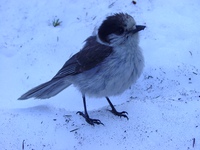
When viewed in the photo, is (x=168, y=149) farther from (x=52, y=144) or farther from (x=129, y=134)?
(x=52, y=144)

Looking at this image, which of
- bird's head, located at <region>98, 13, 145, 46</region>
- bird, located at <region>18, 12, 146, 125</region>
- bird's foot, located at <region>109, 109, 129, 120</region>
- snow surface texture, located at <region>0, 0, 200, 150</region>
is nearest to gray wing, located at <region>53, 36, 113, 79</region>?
bird, located at <region>18, 12, 146, 125</region>

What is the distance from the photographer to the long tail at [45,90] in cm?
481

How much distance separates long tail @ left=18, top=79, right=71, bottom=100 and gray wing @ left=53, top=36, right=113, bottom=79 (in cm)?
17

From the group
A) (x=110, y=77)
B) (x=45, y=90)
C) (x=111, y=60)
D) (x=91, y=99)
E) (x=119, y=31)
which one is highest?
(x=119, y=31)

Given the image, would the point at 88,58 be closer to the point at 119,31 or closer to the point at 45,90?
the point at 119,31

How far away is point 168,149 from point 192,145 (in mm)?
267

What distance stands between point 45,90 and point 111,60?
3.62 ft

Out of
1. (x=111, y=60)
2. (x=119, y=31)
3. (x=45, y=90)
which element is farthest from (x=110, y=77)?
(x=45, y=90)

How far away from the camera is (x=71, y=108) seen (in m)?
5.10

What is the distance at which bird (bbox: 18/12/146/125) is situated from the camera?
4.22 metres

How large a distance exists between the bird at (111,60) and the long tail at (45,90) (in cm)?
38

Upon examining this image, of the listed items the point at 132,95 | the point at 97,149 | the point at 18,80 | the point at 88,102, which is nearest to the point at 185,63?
the point at 132,95

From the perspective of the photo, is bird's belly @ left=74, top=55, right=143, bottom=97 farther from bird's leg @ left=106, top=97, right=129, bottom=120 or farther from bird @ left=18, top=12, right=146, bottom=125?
bird's leg @ left=106, top=97, right=129, bottom=120

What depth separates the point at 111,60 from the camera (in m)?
4.25
